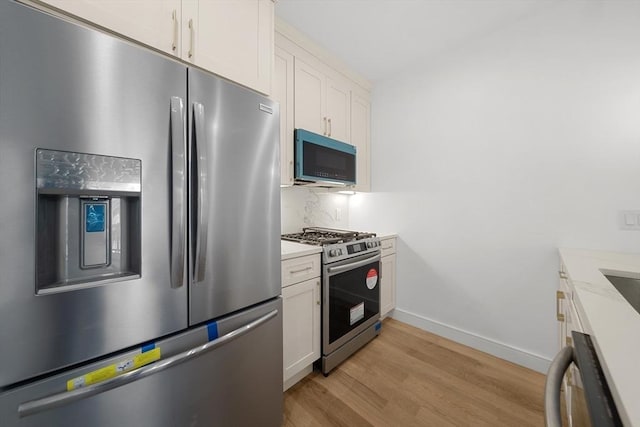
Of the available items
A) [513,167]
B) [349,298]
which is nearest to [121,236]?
[349,298]

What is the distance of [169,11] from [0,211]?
0.97 m

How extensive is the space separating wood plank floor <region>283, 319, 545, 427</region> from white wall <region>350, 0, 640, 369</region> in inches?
10.8

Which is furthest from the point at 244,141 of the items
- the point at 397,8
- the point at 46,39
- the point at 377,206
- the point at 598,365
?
the point at 377,206

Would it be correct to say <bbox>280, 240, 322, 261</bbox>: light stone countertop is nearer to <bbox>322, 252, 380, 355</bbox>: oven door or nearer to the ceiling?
<bbox>322, 252, 380, 355</bbox>: oven door

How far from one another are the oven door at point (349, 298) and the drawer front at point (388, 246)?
0.18 meters

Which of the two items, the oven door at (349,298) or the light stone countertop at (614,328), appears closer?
the light stone countertop at (614,328)

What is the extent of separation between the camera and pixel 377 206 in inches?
105

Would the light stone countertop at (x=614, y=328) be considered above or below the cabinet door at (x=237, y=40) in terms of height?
A: below

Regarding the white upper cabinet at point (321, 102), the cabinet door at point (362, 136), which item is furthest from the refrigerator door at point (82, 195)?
the cabinet door at point (362, 136)

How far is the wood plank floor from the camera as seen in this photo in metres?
1.36

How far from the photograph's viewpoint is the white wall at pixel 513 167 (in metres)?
1.50

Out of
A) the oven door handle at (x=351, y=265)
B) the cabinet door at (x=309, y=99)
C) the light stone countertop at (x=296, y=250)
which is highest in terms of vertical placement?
the cabinet door at (x=309, y=99)

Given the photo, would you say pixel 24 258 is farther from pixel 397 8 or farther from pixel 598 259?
pixel 598 259

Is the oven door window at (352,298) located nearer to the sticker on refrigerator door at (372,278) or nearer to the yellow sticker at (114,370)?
the sticker on refrigerator door at (372,278)
